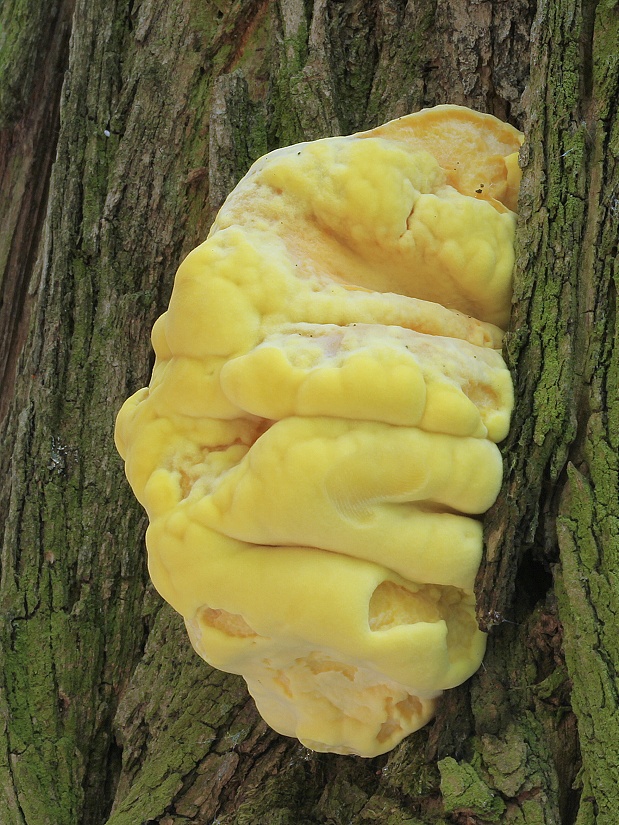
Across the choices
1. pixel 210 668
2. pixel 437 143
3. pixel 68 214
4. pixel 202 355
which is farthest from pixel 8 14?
pixel 210 668

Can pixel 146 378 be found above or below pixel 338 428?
below

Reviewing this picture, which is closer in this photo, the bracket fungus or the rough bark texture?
the bracket fungus

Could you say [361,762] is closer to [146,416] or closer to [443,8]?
[146,416]

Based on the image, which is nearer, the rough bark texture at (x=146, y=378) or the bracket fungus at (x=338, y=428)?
the bracket fungus at (x=338, y=428)
